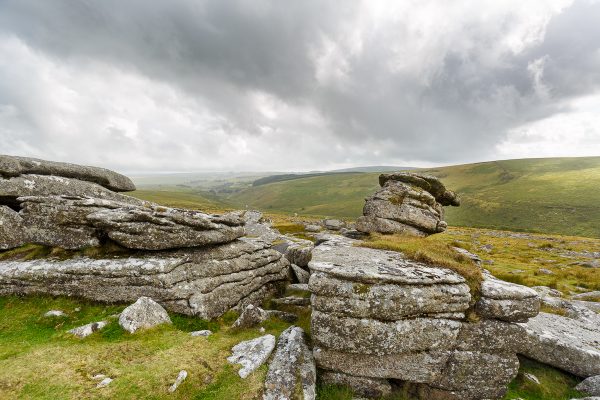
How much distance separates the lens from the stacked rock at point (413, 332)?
12.4 m

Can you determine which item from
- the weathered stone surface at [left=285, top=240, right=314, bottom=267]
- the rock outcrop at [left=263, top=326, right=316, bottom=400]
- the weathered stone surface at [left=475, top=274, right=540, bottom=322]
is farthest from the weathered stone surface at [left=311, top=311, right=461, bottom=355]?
the weathered stone surface at [left=285, top=240, right=314, bottom=267]

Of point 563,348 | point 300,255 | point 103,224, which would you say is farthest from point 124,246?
point 563,348

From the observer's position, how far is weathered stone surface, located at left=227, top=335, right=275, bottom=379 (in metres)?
11.6

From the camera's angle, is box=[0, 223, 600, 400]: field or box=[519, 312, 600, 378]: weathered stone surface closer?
box=[0, 223, 600, 400]: field

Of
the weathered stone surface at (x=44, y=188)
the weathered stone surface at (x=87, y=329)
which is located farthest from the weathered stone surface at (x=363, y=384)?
the weathered stone surface at (x=44, y=188)

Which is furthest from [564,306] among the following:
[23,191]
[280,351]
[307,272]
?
[23,191]

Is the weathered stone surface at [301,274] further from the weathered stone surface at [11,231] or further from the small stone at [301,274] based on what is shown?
the weathered stone surface at [11,231]

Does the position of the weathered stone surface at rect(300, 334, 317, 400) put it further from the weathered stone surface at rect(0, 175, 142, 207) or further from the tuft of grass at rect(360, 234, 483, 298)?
the weathered stone surface at rect(0, 175, 142, 207)

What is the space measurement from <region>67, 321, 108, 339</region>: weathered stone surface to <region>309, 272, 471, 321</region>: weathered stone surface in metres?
10.4

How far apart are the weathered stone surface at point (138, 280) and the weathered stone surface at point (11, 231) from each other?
55.2 inches

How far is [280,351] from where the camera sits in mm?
12703

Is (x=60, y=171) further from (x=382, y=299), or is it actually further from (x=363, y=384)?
(x=363, y=384)

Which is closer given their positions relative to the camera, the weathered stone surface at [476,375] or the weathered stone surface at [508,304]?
the weathered stone surface at [476,375]

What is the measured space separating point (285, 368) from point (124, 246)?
12768 mm
